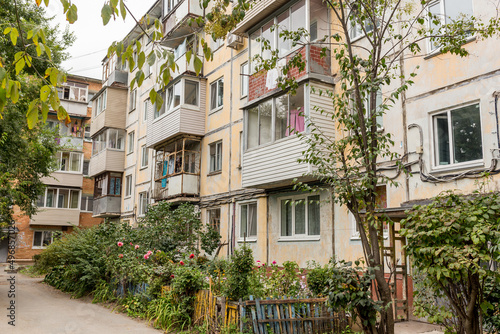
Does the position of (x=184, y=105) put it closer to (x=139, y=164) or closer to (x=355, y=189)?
(x=139, y=164)

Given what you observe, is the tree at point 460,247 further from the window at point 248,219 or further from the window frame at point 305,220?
the window at point 248,219

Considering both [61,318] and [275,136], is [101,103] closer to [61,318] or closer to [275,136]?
[275,136]

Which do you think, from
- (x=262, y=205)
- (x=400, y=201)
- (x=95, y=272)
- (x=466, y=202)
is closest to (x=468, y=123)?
(x=400, y=201)

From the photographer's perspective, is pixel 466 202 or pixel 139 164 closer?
pixel 466 202

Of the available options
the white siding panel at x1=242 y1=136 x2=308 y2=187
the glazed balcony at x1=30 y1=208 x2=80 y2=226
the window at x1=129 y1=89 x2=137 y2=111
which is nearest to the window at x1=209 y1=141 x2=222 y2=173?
the white siding panel at x1=242 y1=136 x2=308 y2=187

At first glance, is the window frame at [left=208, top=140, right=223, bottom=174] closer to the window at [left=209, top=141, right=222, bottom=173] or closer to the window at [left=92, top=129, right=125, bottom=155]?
the window at [left=209, top=141, right=222, bottom=173]

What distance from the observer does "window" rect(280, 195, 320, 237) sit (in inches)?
582

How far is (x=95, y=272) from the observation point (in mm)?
14391

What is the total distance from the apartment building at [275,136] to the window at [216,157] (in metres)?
0.05

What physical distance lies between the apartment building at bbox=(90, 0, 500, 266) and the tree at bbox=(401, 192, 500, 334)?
162cm

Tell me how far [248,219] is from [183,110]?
21.3ft

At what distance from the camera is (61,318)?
11.3m

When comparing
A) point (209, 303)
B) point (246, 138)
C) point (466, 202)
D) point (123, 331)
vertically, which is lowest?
point (123, 331)

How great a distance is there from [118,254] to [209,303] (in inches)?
228
